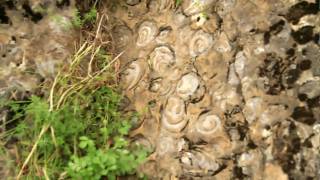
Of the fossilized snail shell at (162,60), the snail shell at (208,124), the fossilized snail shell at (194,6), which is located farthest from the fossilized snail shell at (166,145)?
the fossilized snail shell at (194,6)

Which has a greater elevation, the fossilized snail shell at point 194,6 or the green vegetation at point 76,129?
the fossilized snail shell at point 194,6

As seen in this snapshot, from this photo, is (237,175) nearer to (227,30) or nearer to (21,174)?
(227,30)

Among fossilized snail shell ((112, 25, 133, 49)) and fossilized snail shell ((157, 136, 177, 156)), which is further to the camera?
fossilized snail shell ((112, 25, 133, 49))

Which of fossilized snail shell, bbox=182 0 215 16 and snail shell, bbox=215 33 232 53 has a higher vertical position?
fossilized snail shell, bbox=182 0 215 16

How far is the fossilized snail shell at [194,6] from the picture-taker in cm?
235

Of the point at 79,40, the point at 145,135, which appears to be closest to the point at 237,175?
the point at 145,135

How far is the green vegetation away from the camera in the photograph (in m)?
2.06

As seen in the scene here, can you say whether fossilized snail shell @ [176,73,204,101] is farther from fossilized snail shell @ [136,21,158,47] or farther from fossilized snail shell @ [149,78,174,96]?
fossilized snail shell @ [136,21,158,47]

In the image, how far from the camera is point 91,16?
95.4 inches

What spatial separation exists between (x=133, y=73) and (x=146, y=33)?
0.64 feet

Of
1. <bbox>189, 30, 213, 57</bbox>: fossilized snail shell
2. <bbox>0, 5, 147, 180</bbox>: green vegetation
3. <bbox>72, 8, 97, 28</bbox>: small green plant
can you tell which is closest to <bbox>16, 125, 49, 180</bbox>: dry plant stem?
<bbox>0, 5, 147, 180</bbox>: green vegetation

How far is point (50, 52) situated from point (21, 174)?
56 centimetres

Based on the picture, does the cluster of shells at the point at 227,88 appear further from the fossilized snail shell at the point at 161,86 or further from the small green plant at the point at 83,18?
the small green plant at the point at 83,18

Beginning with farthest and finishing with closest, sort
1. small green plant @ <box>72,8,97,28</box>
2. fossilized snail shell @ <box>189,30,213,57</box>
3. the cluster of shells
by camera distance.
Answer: small green plant @ <box>72,8,97,28</box>, fossilized snail shell @ <box>189,30,213,57</box>, the cluster of shells
